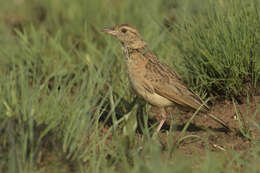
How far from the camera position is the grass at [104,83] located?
12.9 ft

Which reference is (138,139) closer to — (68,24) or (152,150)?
(152,150)

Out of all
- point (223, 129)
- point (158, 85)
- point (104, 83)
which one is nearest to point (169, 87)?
point (158, 85)

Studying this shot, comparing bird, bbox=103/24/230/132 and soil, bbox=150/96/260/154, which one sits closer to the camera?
soil, bbox=150/96/260/154

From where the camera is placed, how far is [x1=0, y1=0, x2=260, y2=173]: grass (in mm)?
3939

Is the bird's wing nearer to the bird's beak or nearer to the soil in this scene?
the soil

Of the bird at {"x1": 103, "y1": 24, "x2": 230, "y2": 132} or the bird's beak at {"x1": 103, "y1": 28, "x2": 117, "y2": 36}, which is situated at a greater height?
the bird's beak at {"x1": 103, "y1": 28, "x2": 117, "y2": 36}

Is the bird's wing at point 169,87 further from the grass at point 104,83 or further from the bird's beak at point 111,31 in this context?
the bird's beak at point 111,31

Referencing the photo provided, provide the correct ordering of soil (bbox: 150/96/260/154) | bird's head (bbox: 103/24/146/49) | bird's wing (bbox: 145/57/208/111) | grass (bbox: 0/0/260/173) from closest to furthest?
grass (bbox: 0/0/260/173) < soil (bbox: 150/96/260/154) < bird's wing (bbox: 145/57/208/111) < bird's head (bbox: 103/24/146/49)

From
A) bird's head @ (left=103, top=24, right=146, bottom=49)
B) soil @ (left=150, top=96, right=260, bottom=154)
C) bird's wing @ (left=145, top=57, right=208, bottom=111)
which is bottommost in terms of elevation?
soil @ (left=150, top=96, right=260, bottom=154)

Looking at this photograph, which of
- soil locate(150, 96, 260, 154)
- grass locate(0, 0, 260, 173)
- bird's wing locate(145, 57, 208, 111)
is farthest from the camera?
bird's wing locate(145, 57, 208, 111)

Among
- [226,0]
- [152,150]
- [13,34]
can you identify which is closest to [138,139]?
[152,150]

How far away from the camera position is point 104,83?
5.93 meters

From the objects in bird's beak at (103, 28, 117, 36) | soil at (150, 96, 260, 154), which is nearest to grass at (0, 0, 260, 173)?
soil at (150, 96, 260, 154)

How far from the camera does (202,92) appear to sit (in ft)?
19.0
